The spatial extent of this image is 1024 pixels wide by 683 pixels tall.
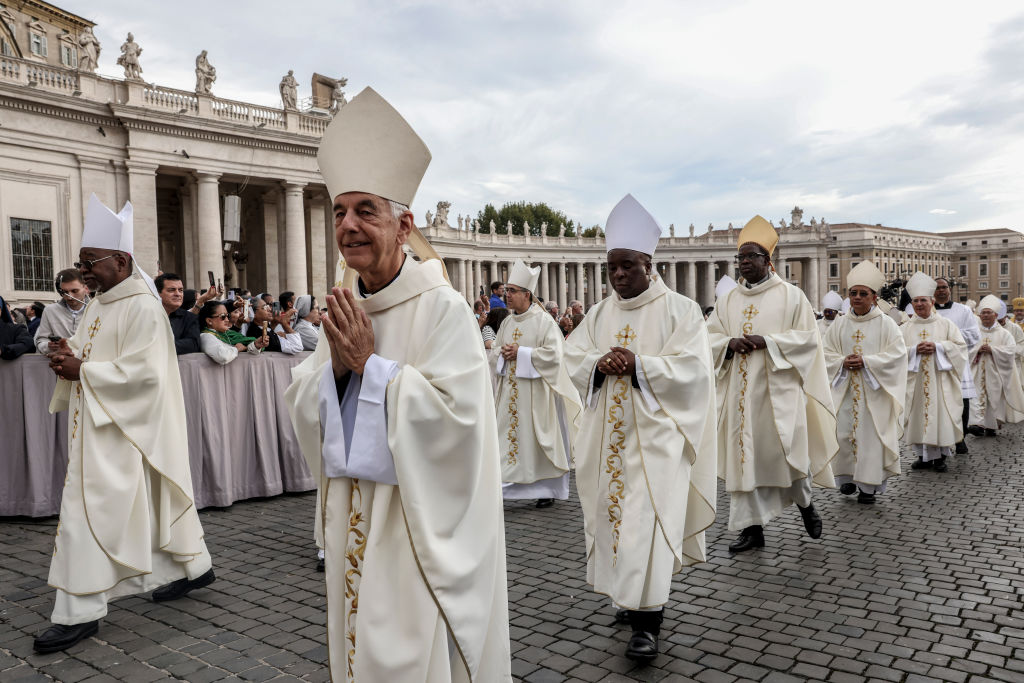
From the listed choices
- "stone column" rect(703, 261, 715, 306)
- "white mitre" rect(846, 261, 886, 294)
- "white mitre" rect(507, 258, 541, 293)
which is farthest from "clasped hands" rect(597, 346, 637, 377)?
"stone column" rect(703, 261, 715, 306)

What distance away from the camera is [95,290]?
16.4ft

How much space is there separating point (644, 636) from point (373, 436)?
7.82ft

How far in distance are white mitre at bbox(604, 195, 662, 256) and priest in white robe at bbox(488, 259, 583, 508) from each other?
3.39 metres

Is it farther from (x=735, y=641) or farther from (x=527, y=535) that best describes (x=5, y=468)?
(x=735, y=641)

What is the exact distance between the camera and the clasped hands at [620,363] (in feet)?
14.0

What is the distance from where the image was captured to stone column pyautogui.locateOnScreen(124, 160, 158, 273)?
2780 cm

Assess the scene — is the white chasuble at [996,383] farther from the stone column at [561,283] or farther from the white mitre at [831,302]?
the stone column at [561,283]

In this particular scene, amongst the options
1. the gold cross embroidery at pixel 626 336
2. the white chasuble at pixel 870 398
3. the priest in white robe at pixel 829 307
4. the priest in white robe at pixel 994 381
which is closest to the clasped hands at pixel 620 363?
the gold cross embroidery at pixel 626 336

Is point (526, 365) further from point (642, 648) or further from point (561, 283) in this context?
point (561, 283)

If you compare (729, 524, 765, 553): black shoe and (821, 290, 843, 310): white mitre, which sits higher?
(821, 290, 843, 310): white mitre

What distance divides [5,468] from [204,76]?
27096 mm

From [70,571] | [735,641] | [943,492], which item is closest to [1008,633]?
[735,641]

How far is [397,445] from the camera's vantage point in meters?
2.37

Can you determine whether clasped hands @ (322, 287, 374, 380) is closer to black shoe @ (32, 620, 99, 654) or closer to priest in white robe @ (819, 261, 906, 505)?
black shoe @ (32, 620, 99, 654)
